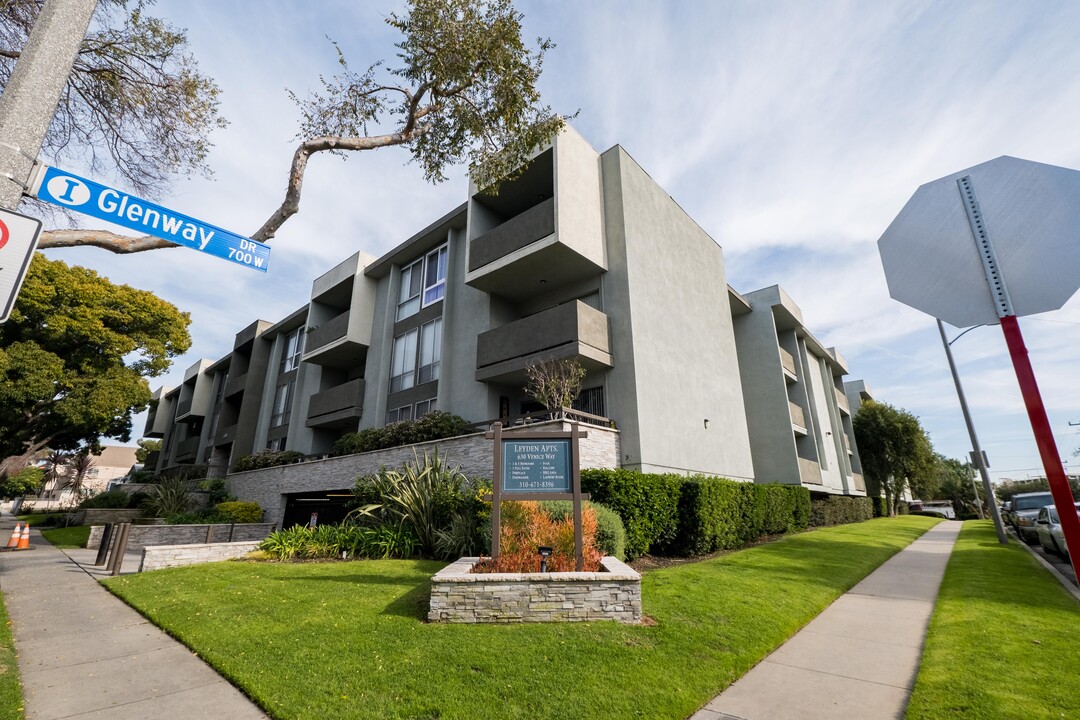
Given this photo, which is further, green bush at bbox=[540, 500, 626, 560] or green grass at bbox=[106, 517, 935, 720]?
green bush at bbox=[540, 500, 626, 560]

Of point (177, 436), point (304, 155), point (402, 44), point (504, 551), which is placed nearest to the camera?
point (304, 155)

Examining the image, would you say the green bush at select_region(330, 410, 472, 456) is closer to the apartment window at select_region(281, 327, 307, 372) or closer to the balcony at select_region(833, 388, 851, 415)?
the apartment window at select_region(281, 327, 307, 372)

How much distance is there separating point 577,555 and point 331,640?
340cm

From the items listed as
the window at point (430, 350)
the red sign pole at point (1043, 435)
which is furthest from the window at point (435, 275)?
the red sign pole at point (1043, 435)

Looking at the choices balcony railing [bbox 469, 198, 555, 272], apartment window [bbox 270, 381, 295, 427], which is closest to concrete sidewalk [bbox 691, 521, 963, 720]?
balcony railing [bbox 469, 198, 555, 272]

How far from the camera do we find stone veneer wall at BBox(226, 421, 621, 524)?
13.2m

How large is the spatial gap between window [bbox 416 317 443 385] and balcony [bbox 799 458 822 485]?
1714 cm

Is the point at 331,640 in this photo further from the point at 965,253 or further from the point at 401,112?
the point at 401,112

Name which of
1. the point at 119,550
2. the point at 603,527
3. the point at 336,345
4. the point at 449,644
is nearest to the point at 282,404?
the point at 336,345

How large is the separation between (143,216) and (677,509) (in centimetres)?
1199

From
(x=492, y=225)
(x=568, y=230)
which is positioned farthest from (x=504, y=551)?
(x=492, y=225)

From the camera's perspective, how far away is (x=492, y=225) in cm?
1961

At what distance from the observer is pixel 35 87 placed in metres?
3.65

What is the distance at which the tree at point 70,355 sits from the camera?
2097 cm
